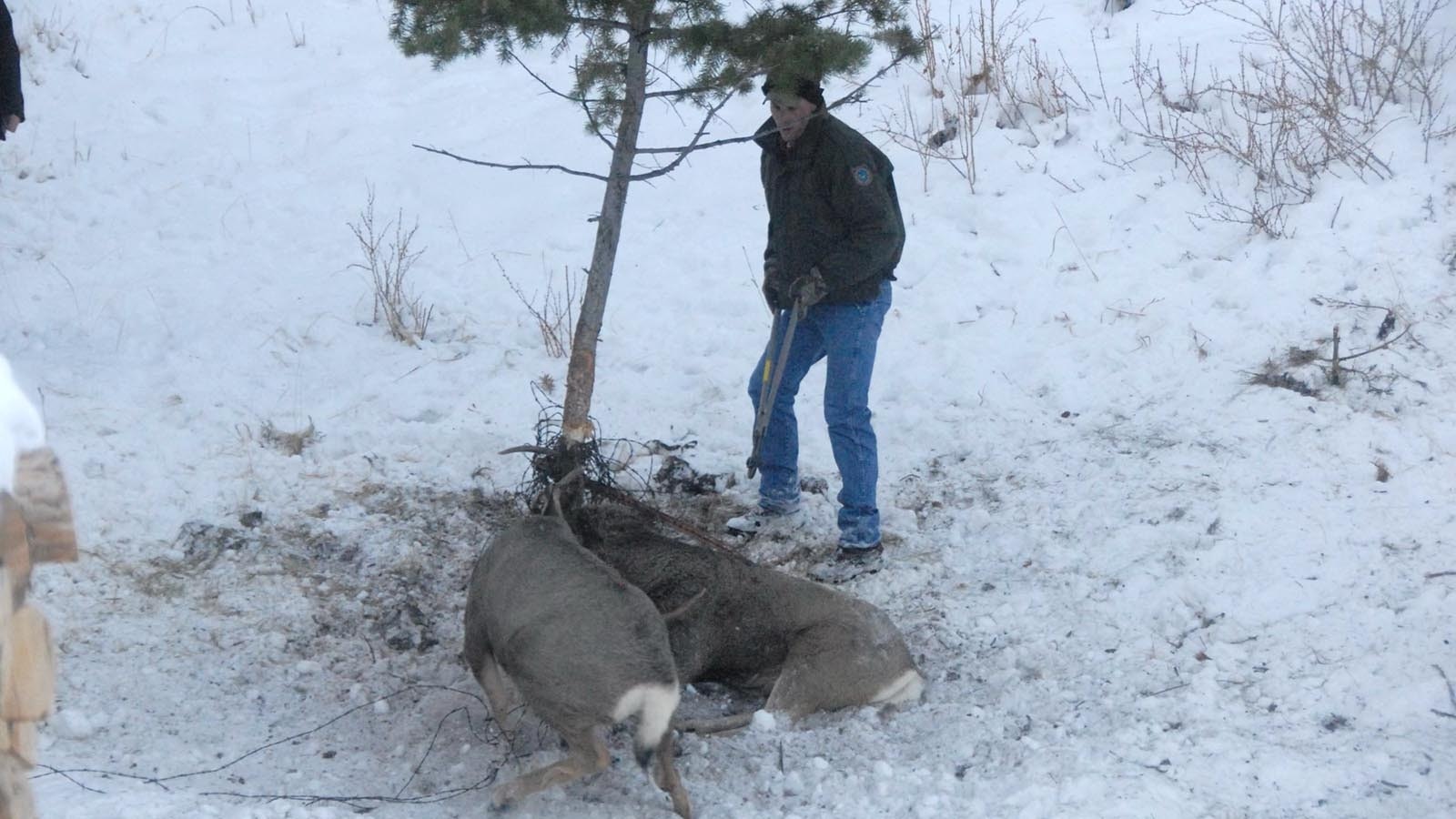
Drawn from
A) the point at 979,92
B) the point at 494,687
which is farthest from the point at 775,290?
the point at 979,92

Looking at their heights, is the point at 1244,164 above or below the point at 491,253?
above

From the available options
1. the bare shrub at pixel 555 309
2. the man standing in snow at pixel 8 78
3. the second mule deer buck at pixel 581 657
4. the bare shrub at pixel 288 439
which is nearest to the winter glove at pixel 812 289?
the second mule deer buck at pixel 581 657

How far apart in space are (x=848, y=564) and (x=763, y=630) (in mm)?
954

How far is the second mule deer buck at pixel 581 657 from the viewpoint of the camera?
4.19m

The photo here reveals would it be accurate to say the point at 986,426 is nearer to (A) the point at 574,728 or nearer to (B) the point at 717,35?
(B) the point at 717,35

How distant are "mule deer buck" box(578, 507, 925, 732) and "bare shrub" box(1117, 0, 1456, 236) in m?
4.77

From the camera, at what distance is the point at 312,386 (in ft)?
24.8

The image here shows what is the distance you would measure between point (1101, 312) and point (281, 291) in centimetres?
542

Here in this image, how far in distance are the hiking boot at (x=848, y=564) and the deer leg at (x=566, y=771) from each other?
193 centimetres

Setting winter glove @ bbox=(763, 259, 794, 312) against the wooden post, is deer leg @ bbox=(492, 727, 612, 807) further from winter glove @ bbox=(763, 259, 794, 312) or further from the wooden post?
winter glove @ bbox=(763, 259, 794, 312)

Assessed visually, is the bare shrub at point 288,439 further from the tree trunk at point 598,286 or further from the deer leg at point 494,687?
the deer leg at point 494,687

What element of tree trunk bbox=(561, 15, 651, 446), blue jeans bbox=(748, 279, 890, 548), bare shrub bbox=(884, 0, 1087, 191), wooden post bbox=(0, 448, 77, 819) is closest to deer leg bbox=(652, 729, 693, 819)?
tree trunk bbox=(561, 15, 651, 446)

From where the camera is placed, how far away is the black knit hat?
205 inches

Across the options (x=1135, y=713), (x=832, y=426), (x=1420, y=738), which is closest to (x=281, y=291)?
(x=832, y=426)
